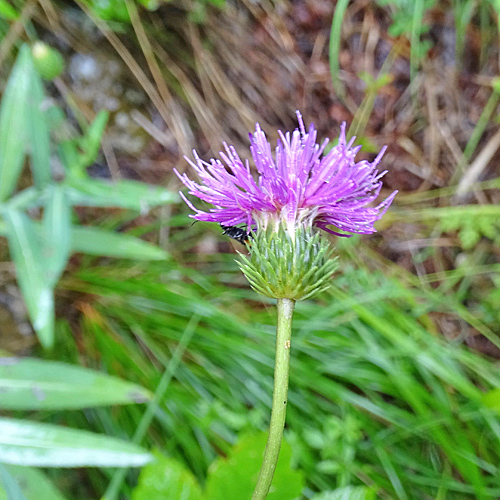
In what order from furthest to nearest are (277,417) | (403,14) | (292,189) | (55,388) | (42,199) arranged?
(403,14) → (42,199) → (55,388) → (292,189) → (277,417)

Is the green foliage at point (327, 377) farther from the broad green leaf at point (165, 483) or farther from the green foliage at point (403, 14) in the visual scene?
the green foliage at point (403, 14)

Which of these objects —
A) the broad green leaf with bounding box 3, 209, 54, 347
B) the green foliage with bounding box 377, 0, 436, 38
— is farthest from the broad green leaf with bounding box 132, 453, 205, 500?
the green foliage with bounding box 377, 0, 436, 38

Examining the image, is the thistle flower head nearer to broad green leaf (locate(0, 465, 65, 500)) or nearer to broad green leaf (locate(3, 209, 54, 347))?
broad green leaf (locate(3, 209, 54, 347))

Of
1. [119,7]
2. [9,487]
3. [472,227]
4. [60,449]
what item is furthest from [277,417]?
[119,7]

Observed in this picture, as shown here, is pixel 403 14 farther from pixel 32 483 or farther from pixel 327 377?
pixel 32 483

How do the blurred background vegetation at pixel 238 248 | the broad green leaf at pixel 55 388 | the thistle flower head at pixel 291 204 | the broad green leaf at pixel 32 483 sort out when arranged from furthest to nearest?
the blurred background vegetation at pixel 238 248 < the broad green leaf at pixel 55 388 < the broad green leaf at pixel 32 483 < the thistle flower head at pixel 291 204

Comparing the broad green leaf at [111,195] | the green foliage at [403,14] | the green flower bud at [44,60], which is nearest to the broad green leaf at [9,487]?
the broad green leaf at [111,195]

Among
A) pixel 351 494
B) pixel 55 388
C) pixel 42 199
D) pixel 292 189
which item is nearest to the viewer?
pixel 292 189
